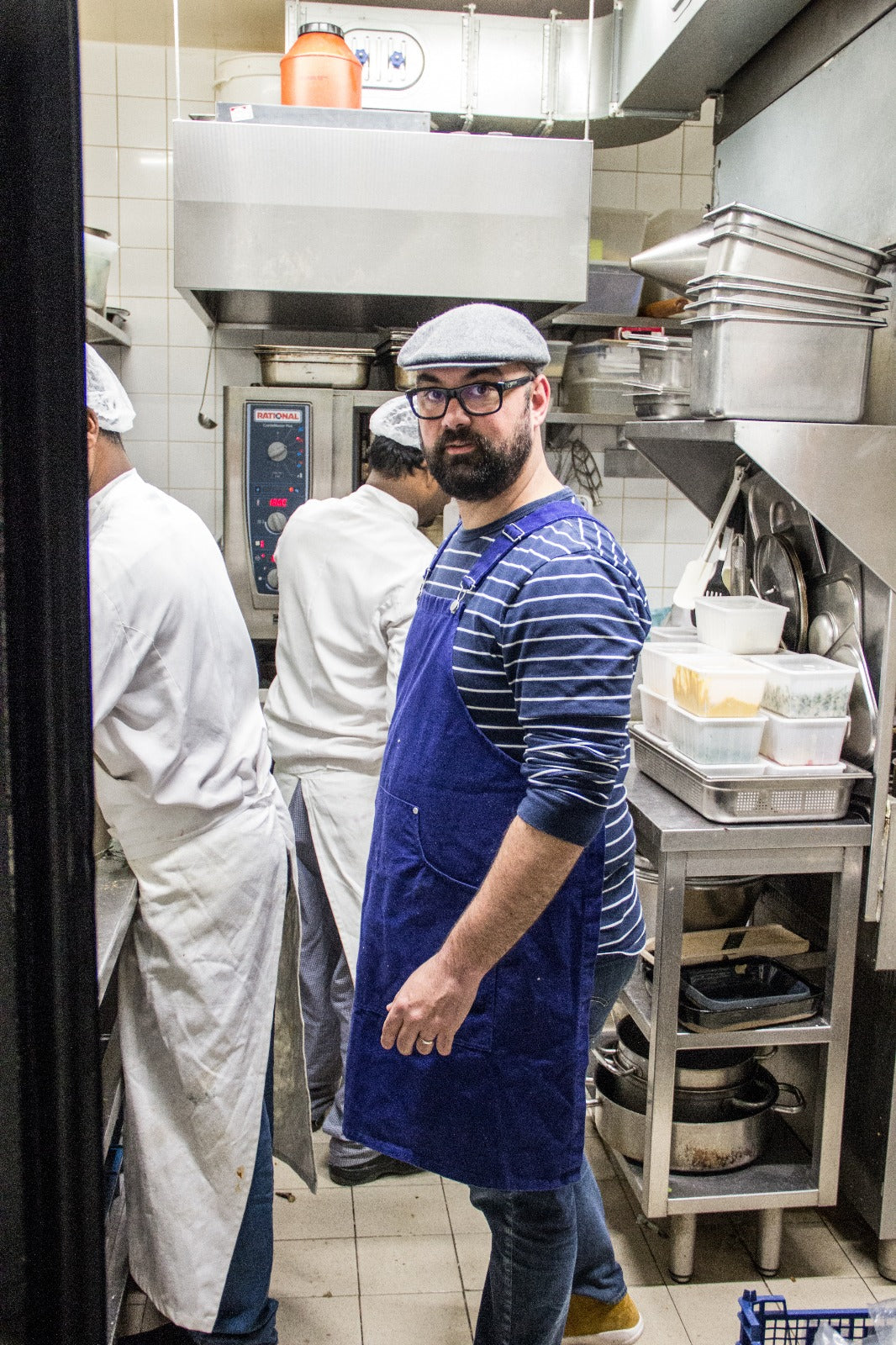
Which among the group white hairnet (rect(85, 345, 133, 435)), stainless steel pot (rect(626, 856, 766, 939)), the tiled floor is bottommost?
the tiled floor

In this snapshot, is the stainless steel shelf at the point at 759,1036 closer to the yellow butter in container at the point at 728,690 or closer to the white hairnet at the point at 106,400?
the yellow butter in container at the point at 728,690

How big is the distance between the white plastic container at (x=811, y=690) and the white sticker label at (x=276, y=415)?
5.55ft

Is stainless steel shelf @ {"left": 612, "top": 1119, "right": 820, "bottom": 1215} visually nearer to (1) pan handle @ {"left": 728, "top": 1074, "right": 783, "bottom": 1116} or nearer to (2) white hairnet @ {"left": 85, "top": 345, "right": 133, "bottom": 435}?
(1) pan handle @ {"left": 728, "top": 1074, "right": 783, "bottom": 1116}

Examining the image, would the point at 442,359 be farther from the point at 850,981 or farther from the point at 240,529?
the point at 240,529

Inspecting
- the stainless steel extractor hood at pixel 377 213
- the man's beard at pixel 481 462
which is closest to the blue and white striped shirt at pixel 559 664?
the man's beard at pixel 481 462

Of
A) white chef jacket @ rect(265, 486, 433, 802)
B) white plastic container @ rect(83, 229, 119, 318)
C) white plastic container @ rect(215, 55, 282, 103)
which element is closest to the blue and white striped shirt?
white chef jacket @ rect(265, 486, 433, 802)

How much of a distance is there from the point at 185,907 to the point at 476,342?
918mm

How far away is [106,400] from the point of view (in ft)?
5.40

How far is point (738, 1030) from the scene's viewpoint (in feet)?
6.58

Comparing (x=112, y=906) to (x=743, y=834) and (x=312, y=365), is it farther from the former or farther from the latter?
(x=312, y=365)

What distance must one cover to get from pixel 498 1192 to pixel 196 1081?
479mm

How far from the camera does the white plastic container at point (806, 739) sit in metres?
1.98

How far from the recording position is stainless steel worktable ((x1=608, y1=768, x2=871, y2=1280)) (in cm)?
196

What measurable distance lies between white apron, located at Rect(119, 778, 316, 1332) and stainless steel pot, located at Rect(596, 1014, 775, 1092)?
80 centimetres
